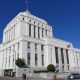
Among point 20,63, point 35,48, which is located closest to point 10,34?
point 35,48

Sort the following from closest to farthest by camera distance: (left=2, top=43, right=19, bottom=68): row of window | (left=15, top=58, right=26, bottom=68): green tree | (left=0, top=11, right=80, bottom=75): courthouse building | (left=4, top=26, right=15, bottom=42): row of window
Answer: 1. (left=15, top=58, right=26, bottom=68): green tree
2. (left=0, top=11, right=80, bottom=75): courthouse building
3. (left=2, top=43, right=19, bottom=68): row of window
4. (left=4, top=26, right=15, bottom=42): row of window

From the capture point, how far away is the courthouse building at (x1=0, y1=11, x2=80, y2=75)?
6500 cm

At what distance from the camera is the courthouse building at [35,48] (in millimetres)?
65000

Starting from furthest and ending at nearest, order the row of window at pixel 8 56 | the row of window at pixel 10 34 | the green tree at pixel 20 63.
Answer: the row of window at pixel 10 34 → the row of window at pixel 8 56 → the green tree at pixel 20 63

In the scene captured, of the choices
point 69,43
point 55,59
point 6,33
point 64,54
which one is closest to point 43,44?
point 55,59

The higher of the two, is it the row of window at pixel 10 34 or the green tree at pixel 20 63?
the row of window at pixel 10 34

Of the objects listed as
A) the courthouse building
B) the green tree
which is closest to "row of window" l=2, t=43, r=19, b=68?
the courthouse building

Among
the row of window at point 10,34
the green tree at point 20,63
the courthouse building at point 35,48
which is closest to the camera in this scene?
the green tree at point 20,63

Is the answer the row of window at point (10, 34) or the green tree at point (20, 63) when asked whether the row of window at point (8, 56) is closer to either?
the green tree at point (20, 63)

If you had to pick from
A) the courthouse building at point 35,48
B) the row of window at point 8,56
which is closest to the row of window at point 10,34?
the courthouse building at point 35,48

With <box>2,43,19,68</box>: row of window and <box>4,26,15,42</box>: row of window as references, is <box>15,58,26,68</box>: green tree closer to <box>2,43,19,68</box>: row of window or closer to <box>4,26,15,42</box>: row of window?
<box>2,43,19,68</box>: row of window

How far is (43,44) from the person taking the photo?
236ft

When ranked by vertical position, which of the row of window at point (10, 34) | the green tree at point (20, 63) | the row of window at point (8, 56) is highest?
the row of window at point (10, 34)

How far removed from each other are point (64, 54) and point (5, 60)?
2895 cm
